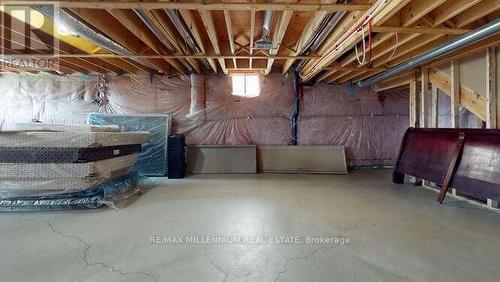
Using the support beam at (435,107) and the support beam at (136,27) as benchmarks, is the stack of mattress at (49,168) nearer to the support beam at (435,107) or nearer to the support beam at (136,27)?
the support beam at (136,27)

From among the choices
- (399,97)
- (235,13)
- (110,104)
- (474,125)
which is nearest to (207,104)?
(110,104)

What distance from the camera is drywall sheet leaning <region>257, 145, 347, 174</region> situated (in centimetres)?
551

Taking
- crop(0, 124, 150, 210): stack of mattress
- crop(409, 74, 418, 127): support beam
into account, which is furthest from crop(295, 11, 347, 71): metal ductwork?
crop(0, 124, 150, 210): stack of mattress

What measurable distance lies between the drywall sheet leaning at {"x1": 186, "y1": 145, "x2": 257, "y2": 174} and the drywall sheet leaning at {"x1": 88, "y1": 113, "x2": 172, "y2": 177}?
55cm

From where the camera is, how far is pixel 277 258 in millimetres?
1903

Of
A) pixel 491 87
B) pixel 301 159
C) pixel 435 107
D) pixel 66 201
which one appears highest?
pixel 491 87

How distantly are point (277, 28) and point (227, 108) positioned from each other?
2.79 m

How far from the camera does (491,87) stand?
3.08 m

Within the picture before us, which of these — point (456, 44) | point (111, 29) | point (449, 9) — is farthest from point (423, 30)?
point (111, 29)

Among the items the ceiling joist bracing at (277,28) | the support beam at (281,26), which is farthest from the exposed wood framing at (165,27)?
the support beam at (281,26)

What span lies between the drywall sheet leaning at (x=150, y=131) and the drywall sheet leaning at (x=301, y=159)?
204 cm

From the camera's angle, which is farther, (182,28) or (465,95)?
(465,95)

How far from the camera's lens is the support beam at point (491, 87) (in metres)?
3.07

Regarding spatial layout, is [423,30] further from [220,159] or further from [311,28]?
[220,159]
